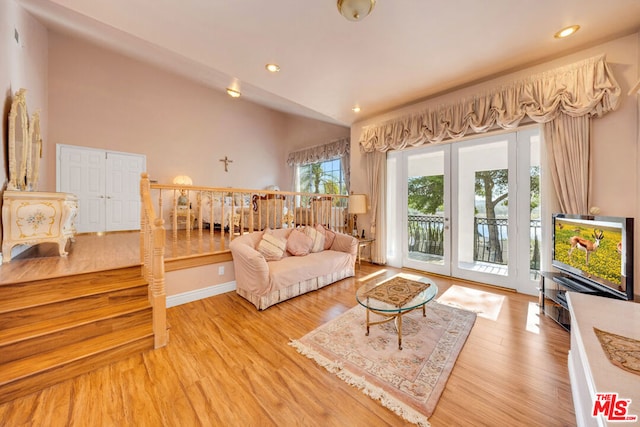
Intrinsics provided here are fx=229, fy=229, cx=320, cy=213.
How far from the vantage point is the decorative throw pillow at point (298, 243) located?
3.46 m

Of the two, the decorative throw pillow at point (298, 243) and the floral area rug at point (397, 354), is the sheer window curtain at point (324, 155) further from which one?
the floral area rug at point (397, 354)

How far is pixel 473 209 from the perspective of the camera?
140 inches

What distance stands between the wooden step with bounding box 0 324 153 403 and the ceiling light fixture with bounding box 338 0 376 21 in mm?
3256

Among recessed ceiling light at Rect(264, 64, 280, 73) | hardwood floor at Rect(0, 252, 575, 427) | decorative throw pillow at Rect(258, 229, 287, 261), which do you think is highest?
recessed ceiling light at Rect(264, 64, 280, 73)

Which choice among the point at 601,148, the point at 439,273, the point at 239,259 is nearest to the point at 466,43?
the point at 601,148

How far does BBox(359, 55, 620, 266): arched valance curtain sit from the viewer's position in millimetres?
2469

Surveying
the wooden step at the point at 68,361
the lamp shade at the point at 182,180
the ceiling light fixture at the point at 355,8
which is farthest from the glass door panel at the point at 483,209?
the lamp shade at the point at 182,180

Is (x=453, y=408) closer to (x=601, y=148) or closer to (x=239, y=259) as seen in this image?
(x=239, y=259)

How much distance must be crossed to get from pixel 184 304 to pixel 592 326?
361 centimetres

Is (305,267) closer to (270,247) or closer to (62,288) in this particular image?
(270,247)

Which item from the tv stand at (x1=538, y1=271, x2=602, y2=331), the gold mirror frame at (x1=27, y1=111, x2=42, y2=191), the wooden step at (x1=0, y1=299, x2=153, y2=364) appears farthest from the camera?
the gold mirror frame at (x1=27, y1=111, x2=42, y2=191)

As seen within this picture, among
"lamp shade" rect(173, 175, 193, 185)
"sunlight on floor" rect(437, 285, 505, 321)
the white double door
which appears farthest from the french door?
the white double door

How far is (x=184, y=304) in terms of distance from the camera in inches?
111

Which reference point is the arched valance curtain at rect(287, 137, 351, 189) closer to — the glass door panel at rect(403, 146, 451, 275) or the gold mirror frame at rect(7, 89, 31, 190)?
the glass door panel at rect(403, 146, 451, 275)
